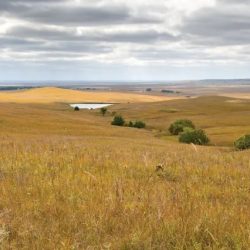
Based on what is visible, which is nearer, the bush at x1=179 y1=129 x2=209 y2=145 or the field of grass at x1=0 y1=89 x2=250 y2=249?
the field of grass at x1=0 y1=89 x2=250 y2=249

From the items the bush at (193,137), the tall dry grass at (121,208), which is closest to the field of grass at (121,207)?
the tall dry grass at (121,208)

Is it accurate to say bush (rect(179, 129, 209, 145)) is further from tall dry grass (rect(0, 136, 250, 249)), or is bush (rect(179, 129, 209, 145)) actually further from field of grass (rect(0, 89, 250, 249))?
tall dry grass (rect(0, 136, 250, 249))

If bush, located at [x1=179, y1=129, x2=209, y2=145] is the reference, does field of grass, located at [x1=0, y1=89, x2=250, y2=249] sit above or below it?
above

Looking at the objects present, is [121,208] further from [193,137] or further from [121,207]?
[193,137]

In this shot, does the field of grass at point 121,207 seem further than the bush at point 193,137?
No

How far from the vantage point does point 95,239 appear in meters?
5.48

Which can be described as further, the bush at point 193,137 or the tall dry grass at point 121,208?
the bush at point 193,137

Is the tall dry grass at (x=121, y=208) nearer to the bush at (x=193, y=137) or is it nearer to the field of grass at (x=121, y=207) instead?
the field of grass at (x=121, y=207)

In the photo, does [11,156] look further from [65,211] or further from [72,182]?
[65,211]

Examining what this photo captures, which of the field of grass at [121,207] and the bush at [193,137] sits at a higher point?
the field of grass at [121,207]

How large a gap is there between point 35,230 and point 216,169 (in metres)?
5.81

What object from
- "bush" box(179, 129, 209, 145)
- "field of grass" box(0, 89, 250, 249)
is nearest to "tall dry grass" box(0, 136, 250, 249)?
"field of grass" box(0, 89, 250, 249)

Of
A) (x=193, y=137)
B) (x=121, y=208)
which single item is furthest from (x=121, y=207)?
(x=193, y=137)

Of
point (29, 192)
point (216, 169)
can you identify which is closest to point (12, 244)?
point (29, 192)
